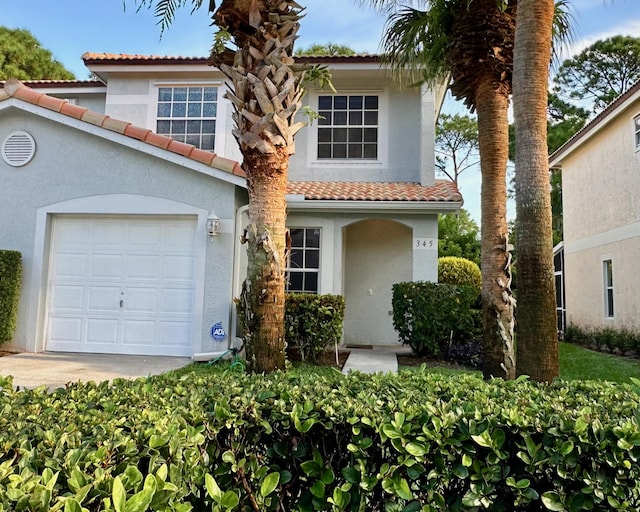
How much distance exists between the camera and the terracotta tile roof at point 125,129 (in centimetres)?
1032

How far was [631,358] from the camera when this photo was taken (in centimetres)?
1366

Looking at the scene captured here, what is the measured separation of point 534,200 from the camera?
18.6 ft

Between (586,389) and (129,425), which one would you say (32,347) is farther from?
(586,389)

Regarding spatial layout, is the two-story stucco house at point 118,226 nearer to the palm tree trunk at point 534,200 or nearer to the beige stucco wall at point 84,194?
the beige stucco wall at point 84,194

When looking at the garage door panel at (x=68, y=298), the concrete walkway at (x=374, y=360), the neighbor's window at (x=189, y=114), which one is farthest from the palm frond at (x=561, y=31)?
the garage door panel at (x=68, y=298)

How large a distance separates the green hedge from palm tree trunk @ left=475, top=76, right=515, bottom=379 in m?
9.92

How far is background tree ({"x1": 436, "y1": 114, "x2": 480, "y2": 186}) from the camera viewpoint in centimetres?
4150

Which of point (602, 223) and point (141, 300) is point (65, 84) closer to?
point (141, 300)

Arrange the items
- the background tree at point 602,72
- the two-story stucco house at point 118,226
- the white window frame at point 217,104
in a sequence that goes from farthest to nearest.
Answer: the background tree at point 602,72 → the white window frame at point 217,104 → the two-story stucco house at point 118,226

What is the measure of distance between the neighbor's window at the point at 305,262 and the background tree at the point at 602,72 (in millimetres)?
23462

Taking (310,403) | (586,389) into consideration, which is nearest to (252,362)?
(310,403)

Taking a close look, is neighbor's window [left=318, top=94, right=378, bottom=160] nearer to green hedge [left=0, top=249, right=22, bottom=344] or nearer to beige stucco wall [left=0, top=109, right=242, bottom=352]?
beige stucco wall [left=0, top=109, right=242, bottom=352]

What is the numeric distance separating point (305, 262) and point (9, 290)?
701 centimetres

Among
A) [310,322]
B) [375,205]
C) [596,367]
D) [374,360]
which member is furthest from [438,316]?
[596,367]
